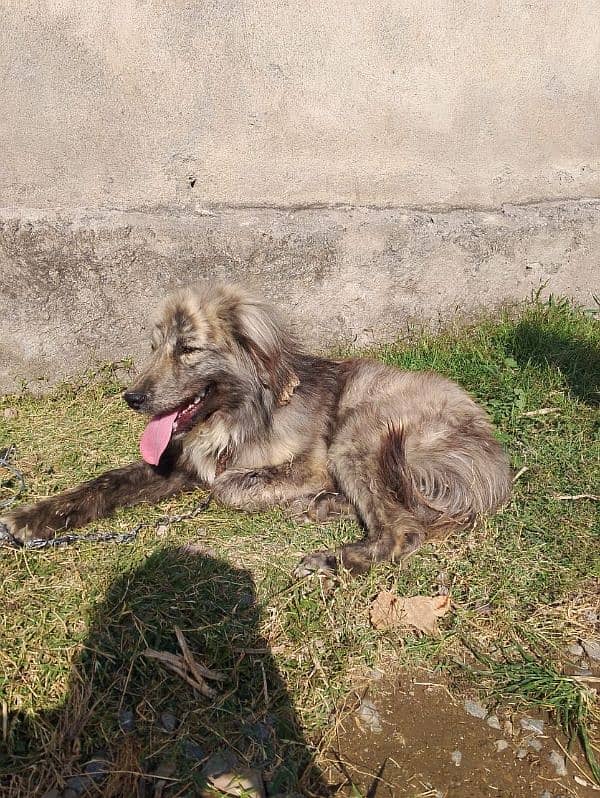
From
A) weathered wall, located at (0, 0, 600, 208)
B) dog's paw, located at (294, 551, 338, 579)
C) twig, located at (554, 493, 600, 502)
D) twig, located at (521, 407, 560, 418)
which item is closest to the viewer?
dog's paw, located at (294, 551, 338, 579)

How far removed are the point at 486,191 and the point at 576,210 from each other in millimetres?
804

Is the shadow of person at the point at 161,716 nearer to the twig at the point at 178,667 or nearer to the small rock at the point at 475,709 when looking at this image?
the twig at the point at 178,667

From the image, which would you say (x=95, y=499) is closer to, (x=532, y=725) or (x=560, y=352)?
(x=532, y=725)

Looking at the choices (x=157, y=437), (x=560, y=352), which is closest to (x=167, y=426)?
(x=157, y=437)

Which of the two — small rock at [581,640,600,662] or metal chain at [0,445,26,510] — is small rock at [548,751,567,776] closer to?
small rock at [581,640,600,662]

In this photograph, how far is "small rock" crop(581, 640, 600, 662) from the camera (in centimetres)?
271

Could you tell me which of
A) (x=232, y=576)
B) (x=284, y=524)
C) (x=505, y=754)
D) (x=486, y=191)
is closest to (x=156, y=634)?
(x=232, y=576)

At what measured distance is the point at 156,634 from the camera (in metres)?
2.54

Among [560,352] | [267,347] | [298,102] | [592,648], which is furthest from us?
[560,352]

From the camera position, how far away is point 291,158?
4730 millimetres

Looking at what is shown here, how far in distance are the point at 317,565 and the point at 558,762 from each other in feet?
Answer: 4.04

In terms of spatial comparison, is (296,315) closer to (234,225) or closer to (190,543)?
(234,225)

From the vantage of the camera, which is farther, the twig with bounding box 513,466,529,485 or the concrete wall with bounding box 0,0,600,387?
the concrete wall with bounding box 0,0,600,387

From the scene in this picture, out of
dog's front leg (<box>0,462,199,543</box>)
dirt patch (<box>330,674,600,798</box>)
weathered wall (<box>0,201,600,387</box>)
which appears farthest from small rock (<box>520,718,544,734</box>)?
weathered wall (<box>0,201,600,387</box>)
